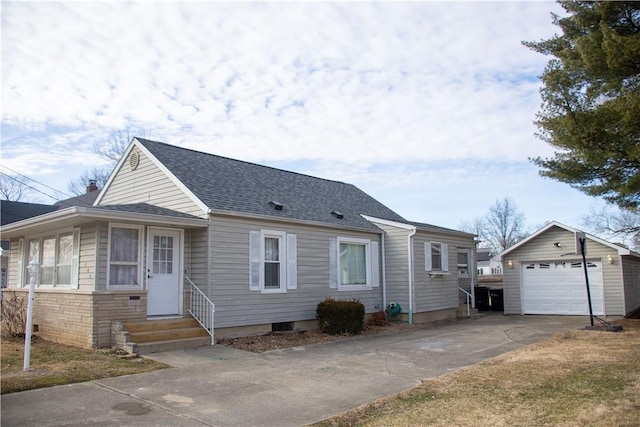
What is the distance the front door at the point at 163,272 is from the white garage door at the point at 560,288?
45.1 feet

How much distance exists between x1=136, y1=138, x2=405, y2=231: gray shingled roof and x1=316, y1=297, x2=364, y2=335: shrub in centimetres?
254

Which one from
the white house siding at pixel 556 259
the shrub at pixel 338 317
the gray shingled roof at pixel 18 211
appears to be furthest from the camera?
the gray shingled roof at pixel 18 211

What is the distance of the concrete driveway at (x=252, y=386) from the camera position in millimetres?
5953

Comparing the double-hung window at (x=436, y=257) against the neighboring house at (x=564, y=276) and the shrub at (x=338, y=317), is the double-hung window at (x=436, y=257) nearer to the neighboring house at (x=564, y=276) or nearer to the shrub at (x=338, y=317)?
the neighboring house at (x=564, y=276)

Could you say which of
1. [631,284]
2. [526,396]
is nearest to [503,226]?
[631,284]

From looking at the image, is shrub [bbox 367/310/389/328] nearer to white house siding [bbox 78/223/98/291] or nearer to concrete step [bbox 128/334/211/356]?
concrete step [bbox 128/334/211/356]

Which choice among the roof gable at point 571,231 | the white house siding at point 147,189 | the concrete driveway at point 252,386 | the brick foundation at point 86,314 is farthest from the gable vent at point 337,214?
the roof gable at point 571,231

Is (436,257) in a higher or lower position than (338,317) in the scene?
higher

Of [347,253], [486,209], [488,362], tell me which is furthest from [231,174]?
[486,209]

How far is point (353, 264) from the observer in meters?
16.0

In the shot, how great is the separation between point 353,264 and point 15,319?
932 centimetres

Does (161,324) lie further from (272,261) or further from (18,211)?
(18,211)

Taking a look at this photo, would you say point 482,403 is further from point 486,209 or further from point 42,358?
point 486,209

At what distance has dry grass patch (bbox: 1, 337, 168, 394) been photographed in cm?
754
